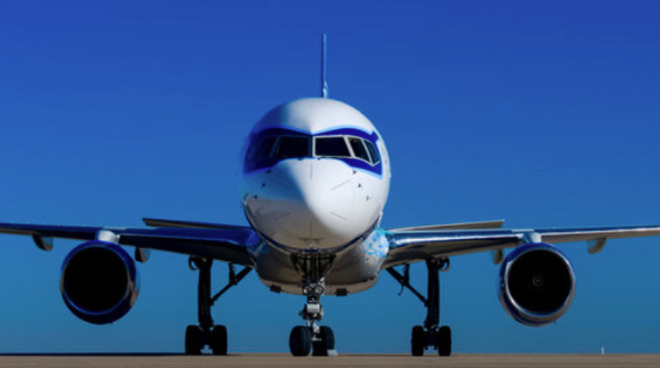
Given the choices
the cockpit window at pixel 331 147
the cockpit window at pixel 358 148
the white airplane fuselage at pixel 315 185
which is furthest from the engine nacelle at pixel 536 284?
the cockpit window at pixel 331 147

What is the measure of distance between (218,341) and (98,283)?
15.7ft

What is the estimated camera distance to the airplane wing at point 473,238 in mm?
20891

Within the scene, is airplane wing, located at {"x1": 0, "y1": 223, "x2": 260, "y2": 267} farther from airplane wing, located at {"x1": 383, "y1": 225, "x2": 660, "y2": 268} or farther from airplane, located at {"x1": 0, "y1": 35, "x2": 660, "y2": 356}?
airplane wing, located at {"x1": 383, "y1": 225, "x2": 660, "y2": 268}

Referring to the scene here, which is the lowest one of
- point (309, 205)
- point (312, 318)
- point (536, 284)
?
point (312, 318)

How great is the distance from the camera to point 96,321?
17719mm

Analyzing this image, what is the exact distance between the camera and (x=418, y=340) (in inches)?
882

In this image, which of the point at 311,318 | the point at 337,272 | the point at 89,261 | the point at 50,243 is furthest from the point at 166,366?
the point at 50,243

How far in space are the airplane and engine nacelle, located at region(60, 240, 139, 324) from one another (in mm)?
18

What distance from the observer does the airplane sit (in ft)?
53.9

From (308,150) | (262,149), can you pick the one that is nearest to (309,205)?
(308,150)

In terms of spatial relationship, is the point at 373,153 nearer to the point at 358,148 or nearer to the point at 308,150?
the point at 358,148

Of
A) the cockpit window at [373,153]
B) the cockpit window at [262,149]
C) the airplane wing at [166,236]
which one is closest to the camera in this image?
the cockpit window at [262,149]

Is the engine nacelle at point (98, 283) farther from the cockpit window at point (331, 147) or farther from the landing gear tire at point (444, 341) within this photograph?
the landing gear tire at point (444, 341)

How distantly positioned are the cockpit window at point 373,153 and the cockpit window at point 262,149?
180cm
